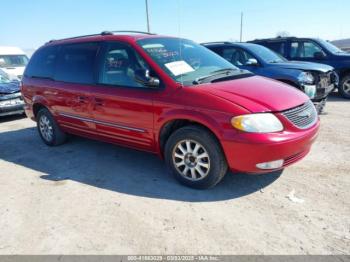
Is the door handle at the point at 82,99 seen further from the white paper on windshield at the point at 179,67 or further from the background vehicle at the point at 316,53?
the background vehicle at the point at 316,53

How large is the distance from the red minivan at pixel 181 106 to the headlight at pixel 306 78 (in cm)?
273

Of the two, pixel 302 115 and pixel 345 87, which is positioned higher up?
pixel 302 115

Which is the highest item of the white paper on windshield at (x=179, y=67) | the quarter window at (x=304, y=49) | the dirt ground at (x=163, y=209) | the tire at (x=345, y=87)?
the white paper on windshield at (x=179, y=67)

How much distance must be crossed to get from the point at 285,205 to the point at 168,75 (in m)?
1.95

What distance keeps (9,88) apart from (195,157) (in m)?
6.89

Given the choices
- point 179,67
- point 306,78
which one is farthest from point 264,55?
point 179,67

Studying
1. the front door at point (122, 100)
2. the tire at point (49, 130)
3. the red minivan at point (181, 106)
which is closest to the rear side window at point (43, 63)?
the red minivan at point (181, 106)

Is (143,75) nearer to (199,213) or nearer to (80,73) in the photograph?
(80,73)

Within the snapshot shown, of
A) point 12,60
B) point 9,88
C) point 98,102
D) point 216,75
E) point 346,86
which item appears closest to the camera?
point 216,75

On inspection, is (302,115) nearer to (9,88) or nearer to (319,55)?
(319,55)

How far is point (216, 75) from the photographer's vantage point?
3965mm

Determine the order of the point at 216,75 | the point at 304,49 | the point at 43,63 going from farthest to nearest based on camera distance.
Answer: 1. the point at 304,49
2. the point at 43,63
3. the point at 216,75

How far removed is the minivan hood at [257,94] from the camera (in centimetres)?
324

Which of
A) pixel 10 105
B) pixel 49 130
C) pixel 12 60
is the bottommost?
pixel 10 105
